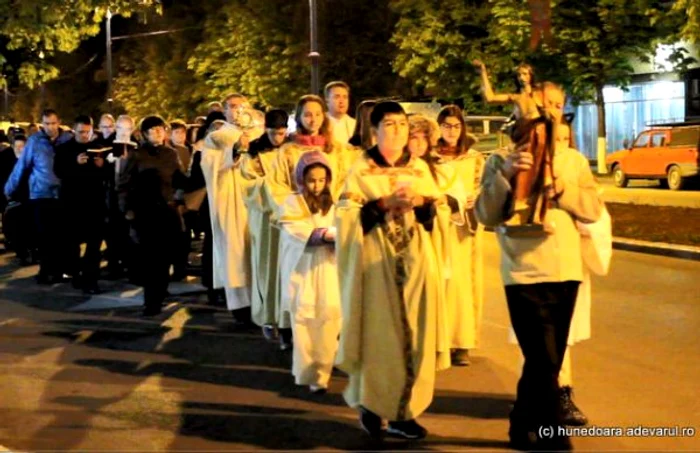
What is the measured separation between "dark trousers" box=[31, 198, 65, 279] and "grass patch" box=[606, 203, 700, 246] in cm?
784

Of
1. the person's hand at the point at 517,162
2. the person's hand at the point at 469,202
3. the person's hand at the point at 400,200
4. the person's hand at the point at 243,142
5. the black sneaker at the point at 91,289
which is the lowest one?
the black sneaker at the point at 91,289

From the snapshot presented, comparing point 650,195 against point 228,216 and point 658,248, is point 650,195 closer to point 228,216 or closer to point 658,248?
point 658,248

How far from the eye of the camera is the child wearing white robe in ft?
→ 24.2

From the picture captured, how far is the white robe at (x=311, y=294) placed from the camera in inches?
291

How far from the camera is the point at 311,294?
739cm

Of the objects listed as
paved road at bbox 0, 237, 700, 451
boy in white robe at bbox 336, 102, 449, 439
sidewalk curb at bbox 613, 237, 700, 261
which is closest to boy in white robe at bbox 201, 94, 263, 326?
paved road at bbox 0, 237, 700, 451

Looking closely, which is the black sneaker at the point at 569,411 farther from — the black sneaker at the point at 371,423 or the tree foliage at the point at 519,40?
the tree foliage at the point at 519,40

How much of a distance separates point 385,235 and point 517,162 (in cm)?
93

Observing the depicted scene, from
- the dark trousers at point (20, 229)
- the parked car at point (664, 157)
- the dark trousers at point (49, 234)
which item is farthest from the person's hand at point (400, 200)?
the parked car at point (664, 157)

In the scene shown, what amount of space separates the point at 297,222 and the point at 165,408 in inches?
58.2

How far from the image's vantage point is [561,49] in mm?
34344

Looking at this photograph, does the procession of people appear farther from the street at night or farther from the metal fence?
the metal fence

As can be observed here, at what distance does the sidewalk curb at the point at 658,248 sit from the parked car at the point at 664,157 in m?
13.1

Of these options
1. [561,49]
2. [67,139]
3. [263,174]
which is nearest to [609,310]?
[263,174]
